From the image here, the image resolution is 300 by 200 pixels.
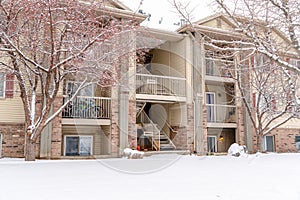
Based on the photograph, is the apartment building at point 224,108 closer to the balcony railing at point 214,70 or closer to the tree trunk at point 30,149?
the balcony railing at point 214,70

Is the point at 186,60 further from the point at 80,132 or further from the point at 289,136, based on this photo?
the point at 289,136

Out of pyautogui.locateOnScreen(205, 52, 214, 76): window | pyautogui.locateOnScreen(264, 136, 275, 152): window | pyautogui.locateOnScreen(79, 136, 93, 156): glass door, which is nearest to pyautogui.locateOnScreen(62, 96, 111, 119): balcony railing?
pyautogui.locateOnScreen(79, 136, 93, 156): glass door

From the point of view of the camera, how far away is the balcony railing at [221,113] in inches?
599

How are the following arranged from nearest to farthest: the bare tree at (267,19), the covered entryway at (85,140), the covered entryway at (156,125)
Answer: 1. the bare tree at (267,19)
2. the covered entryway at (85,140)
3. the covered entryway at (156,125)

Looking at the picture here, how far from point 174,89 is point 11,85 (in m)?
7.13

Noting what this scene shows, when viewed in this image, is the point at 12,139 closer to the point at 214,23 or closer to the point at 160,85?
the point at 160,85

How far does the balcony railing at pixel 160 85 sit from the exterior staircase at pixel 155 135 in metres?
1.74

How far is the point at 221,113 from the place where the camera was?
51.3ft

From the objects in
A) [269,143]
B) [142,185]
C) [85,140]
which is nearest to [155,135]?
[85,140]

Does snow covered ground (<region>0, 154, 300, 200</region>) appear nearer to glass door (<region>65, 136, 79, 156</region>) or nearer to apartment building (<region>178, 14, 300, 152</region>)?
glass door (<region>65, 136, 79, 156</region>)

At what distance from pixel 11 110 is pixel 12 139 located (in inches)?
44.2

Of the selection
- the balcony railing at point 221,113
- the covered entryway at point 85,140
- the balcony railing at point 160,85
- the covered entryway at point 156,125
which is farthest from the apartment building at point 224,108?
the covered entryway at point 85,140

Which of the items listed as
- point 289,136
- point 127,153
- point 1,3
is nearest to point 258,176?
point 127,153

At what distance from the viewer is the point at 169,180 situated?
18.2 ft
